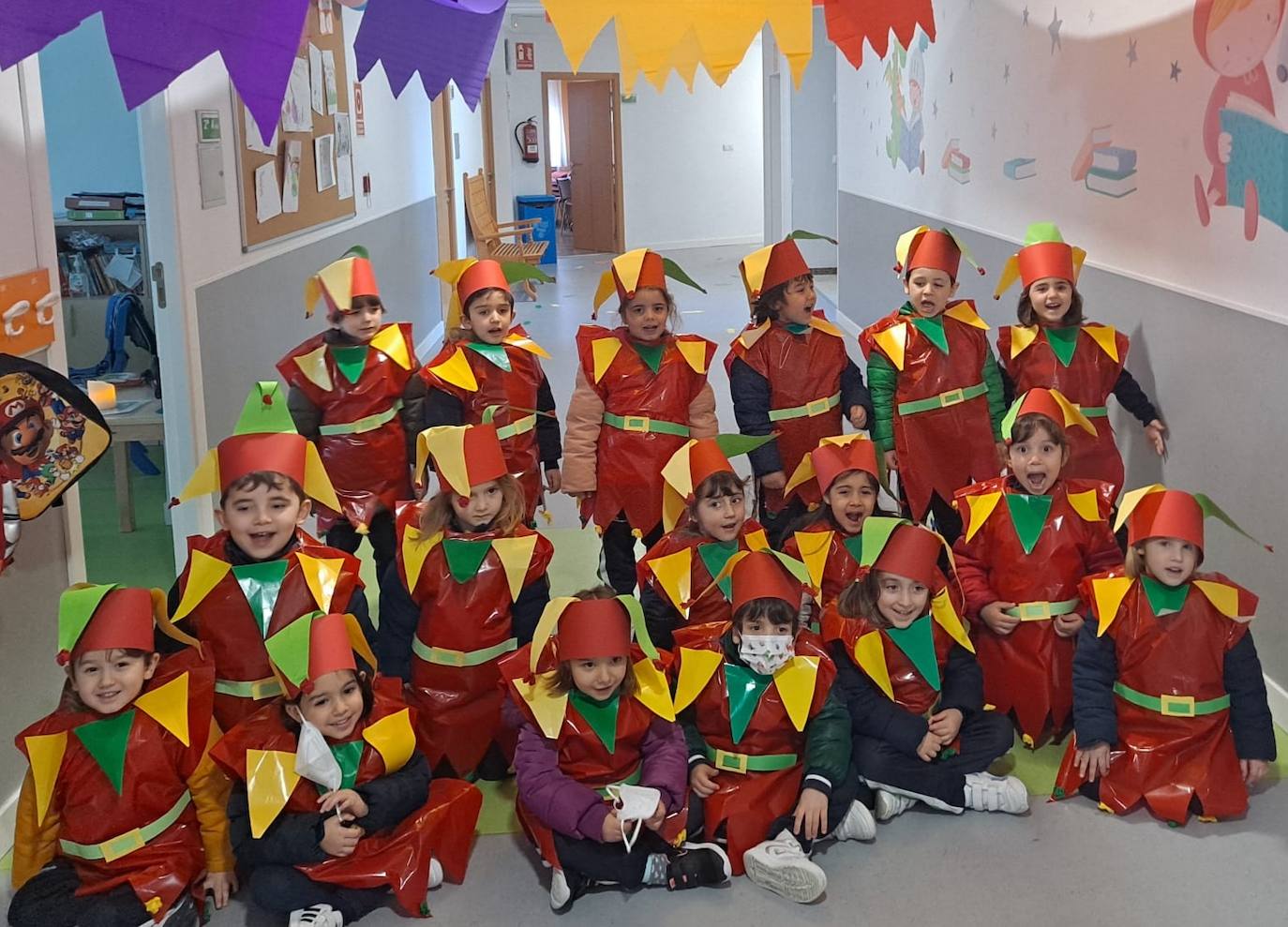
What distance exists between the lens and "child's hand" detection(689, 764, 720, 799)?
8.78 feet

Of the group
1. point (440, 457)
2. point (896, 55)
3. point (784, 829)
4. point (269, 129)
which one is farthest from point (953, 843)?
point (896, 55)

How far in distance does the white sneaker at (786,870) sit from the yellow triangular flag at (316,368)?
69.0 inches

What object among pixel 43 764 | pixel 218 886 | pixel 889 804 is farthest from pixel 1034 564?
pixel 43 764

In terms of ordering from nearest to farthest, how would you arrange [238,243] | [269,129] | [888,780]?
[269,129], [888,780], [238,243]

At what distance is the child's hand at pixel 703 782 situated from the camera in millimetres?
2676

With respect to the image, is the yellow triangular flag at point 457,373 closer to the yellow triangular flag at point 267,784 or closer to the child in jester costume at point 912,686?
the child in jester costume at point 912,686

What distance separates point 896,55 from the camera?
283 inches

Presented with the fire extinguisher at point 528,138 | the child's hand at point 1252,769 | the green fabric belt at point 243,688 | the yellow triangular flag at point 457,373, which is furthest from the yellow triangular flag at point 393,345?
the fire extinguisher at point 528,138

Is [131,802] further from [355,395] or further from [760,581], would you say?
[355,395]

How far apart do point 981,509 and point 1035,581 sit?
211mm

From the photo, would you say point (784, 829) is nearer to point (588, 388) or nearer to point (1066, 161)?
point (588, 388)

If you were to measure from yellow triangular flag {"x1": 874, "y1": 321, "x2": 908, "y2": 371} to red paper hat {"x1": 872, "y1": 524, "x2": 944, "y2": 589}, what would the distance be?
1.06m

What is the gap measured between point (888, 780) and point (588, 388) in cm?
140

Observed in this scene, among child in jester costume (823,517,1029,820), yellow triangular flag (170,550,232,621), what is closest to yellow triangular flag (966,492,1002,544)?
child in jester costume (823,517,1029,820)
